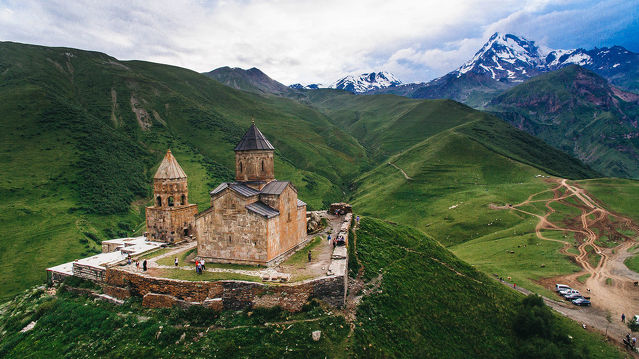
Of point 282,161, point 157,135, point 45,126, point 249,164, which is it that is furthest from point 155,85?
point 249,164

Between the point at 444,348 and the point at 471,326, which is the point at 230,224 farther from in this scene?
the point at 471,326

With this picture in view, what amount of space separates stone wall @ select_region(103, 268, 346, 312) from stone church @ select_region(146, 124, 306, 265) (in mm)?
4549

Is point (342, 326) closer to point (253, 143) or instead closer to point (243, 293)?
point (243, 293)

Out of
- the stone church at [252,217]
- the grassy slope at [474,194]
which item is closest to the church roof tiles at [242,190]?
the stone church at [252,217]

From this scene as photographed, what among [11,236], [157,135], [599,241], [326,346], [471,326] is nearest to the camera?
[326,346]

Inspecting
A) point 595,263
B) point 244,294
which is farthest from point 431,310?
point 595,263

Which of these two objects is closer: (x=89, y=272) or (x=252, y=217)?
(x=252, y=217)

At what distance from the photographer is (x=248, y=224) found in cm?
2261

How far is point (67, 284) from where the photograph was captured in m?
23.6

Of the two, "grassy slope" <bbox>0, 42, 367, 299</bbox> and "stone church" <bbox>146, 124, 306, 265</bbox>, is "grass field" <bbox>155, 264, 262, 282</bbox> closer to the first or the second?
"stone church" <bbox>146, 124, 306, 265</bbox>

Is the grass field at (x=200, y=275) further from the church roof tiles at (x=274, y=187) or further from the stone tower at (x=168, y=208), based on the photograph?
the stone tower at (x=168, y=208)

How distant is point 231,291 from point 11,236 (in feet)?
164

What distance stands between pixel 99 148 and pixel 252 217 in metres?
76.0

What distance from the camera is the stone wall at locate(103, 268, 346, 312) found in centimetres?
1741
